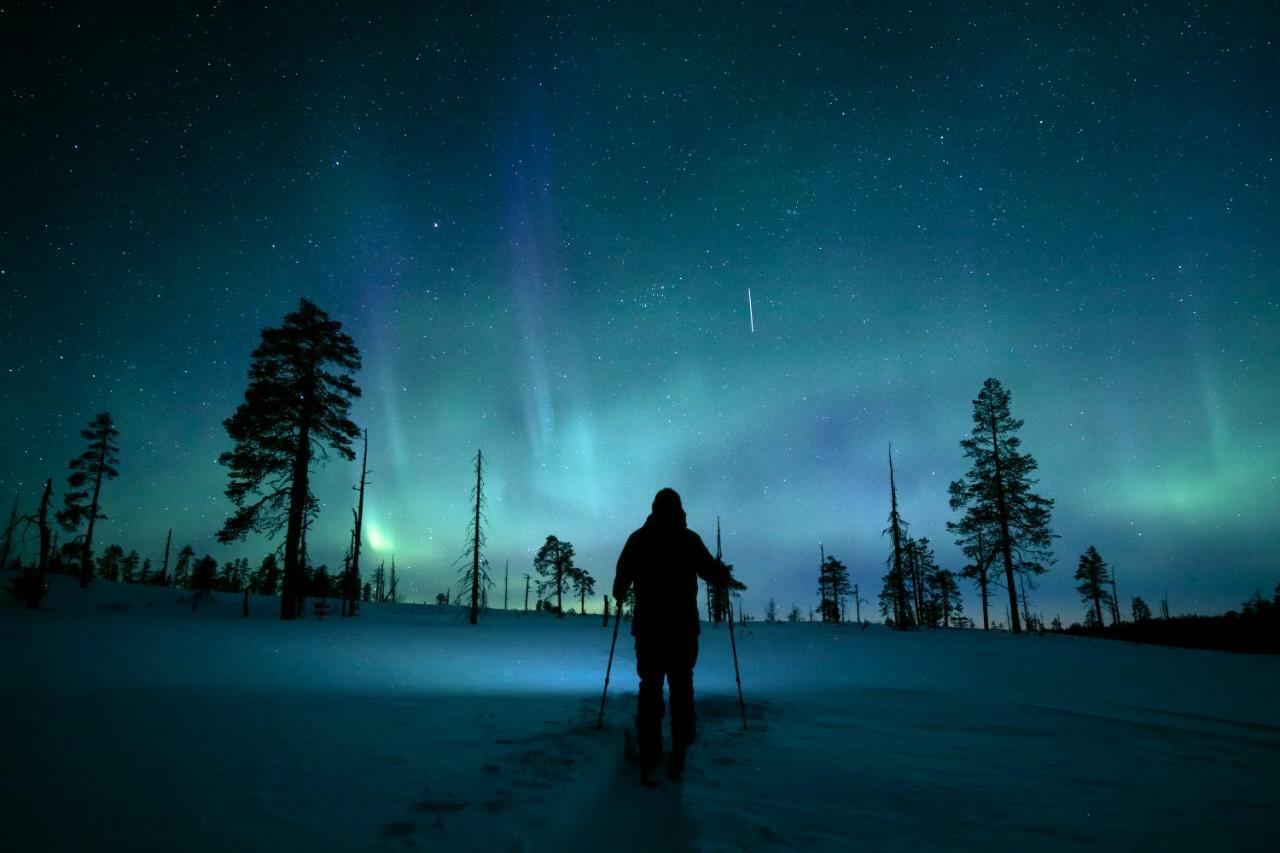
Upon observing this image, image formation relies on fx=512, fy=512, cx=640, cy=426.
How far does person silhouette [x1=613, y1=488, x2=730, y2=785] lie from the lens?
492 cm

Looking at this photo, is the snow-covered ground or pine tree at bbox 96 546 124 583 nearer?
the snow-covered ground

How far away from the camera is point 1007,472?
27031 millimetres

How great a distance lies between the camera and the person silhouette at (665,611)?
4918 millimetres

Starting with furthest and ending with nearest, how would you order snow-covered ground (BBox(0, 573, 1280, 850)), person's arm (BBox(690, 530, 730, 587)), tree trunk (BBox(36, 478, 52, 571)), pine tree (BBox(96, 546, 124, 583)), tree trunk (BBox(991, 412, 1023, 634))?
pine tree (BBox(96, 546, 124, 583))
tree trunk (BBox(991, 412, 1023, 634))
tree trunk (BBox(36, 478, 52, 571))
person's arm (BBox(690, 530, 730, 587))
snow-covered ground (BBox(0, 573, 1280, 850))

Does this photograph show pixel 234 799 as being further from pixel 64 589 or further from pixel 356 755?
pixel 64 589

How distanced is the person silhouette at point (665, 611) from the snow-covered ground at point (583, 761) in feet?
1.48

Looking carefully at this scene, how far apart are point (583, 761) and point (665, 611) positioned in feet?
5.14

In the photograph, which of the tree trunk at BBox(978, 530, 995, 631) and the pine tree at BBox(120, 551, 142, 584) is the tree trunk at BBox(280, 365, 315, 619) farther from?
the pine tree at BBox(120, 551, 142, 584)

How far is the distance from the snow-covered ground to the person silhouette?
0.45 meters

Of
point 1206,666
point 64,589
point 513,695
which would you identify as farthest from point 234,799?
point 64,589

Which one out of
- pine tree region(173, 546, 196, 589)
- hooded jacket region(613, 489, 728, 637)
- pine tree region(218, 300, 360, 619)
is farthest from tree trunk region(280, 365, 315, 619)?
pine tree region(173, 546, 196, 589)

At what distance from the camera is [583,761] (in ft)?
16.0

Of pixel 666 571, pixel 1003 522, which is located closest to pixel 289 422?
pixel 666 571

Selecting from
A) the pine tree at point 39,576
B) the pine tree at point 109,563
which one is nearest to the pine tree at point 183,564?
the pine tree at point 109,563
